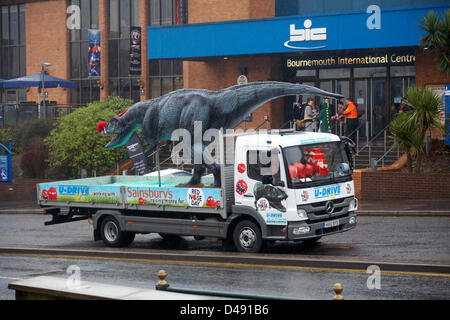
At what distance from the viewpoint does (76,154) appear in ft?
108

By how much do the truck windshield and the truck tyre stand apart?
4.88m

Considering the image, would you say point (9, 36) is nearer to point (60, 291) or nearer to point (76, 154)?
point (76, 154)

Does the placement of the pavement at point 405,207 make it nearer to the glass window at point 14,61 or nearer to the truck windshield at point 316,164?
the truck windshield at point 316,164

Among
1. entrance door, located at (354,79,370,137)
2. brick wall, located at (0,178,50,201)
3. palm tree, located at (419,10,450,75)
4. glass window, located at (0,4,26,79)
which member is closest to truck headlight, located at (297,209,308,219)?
palm tree, located at (419,10,450,75)

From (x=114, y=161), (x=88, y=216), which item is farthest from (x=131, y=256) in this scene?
(x=114, y=161)

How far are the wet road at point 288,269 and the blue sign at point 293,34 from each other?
10934 mm

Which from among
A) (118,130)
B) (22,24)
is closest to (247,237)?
(118,130)

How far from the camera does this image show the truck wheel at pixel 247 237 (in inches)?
613

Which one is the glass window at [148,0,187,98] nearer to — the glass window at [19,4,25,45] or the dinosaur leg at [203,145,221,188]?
the glass window at [19,4,25,45]

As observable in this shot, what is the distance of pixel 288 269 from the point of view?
1405cm

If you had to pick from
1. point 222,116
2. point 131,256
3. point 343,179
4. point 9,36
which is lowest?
point 131,256

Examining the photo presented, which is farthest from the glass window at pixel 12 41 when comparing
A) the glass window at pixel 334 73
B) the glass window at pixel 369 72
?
the glass window at pixel 369 72
